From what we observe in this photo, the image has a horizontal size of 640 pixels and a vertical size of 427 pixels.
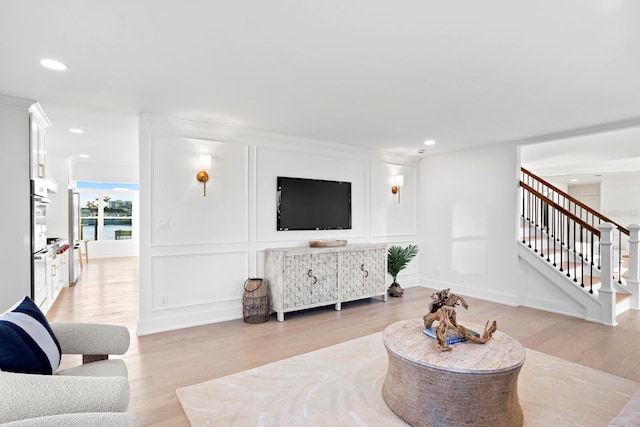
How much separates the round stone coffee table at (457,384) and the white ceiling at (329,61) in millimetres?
1925

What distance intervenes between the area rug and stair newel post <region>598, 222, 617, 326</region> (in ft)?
5.57

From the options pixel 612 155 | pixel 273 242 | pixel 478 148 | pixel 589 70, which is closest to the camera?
pixel 589 70

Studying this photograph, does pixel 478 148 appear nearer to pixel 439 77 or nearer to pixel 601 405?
pixel 439 77

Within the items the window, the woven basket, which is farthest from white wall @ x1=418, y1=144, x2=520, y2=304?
the window

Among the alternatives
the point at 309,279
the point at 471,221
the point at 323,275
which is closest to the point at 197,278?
the point at 309,279

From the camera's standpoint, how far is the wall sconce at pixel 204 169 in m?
4.05

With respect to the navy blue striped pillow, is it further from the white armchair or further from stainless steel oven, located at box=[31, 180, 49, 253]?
stainless steel oven, located at box=[31, 180, 49, 253]

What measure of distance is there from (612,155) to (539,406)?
18.8 feet

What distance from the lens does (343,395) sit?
8.06 feet

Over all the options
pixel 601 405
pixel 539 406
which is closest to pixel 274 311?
pixel 539 406

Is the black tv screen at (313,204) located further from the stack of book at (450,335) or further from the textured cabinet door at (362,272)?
the stack of book at (450,335)

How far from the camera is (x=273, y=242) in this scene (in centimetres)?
472

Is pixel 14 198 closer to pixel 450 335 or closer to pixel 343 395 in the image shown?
pixel 343 395

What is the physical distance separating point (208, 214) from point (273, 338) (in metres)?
1.66
